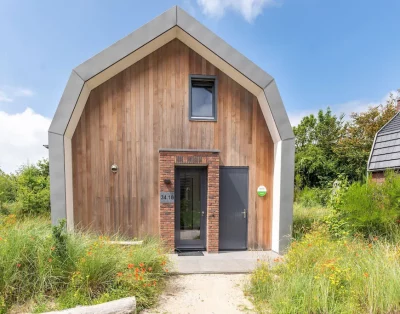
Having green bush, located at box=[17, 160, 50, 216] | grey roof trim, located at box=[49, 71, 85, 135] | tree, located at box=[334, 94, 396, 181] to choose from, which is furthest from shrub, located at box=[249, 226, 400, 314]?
tree, located at box=[334, 94, 396, 181]

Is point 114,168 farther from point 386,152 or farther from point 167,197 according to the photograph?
point 386,152

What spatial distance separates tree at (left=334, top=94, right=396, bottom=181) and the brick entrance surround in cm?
1427

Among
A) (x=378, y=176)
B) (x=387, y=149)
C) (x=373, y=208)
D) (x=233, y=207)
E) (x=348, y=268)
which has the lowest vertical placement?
(x=348, y=268)

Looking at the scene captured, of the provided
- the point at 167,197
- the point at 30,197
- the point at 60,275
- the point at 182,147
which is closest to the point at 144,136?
the point at 182,147

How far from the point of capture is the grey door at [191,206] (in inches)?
261

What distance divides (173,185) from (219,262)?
7.92 feet

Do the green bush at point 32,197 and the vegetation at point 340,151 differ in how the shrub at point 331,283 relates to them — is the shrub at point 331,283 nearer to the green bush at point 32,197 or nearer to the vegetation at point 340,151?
the green bush at point 32,197

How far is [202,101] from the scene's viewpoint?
6.75 metres

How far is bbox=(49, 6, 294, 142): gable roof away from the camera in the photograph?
568 centimetres

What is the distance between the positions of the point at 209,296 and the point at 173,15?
681cm

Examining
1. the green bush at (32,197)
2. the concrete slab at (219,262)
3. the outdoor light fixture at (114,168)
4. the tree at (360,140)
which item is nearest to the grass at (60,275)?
the concrete slab at (219,262)

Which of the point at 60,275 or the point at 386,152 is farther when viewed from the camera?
the point at 386,152

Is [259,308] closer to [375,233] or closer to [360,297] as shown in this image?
[360,297]

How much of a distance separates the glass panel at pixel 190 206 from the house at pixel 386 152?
23.1 ft
